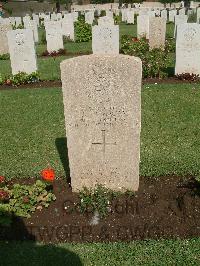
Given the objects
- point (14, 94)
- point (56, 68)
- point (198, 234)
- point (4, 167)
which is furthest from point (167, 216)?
point (56, 68)

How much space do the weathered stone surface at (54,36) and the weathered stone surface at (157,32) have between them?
445cm

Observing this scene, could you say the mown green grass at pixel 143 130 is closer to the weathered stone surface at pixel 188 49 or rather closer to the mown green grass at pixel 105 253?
the weathered stone surface at pixel 188 49

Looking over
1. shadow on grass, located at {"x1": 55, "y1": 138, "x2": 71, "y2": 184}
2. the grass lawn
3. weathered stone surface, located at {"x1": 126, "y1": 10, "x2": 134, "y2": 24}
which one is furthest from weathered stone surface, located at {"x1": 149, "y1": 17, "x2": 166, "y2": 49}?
weathered stone surface, located at {"x1": 126, "y1": 10, "x2": 134, "y2": 24}

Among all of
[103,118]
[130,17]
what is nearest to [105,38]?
[103,118]

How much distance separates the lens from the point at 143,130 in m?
7.72

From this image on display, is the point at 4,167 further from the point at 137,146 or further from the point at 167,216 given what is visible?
A: the point at 167,216

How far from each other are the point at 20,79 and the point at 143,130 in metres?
5.85

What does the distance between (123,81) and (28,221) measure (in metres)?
2.23

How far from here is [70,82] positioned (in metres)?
4.66

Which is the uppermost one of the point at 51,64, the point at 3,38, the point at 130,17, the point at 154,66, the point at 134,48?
the point at 130,17

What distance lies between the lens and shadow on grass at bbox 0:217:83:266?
4137mm

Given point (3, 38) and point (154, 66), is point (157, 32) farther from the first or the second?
point (3, 38)

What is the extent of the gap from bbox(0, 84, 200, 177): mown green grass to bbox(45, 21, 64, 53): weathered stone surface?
7.01 metres

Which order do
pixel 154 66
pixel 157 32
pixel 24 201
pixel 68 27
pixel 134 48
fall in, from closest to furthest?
pixel 24 201 < pixel 154 66 < pixel 134 48 < pixel 157 32 < pixel 68 27
